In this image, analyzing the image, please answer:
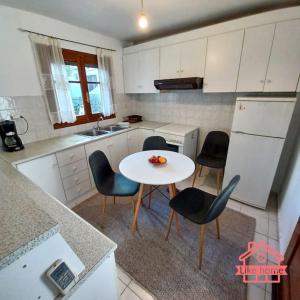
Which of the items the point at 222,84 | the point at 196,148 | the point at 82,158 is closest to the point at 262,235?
the point at 196,148

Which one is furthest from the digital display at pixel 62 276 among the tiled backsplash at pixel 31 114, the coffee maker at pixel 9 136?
the tiled backsplash at pixel 31 114

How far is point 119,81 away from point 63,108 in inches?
53.1

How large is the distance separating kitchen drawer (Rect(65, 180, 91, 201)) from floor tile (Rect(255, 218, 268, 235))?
2284 millimetres

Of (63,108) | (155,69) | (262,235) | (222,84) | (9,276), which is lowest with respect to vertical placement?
(262,235)

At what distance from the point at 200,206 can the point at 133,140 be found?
193cm

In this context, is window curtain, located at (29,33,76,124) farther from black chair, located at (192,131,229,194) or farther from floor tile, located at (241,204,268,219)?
floor tile, located at (241,204,268,219)

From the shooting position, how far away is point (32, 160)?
6.07 feet

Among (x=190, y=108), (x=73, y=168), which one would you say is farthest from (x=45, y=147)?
(x=190, y=108)

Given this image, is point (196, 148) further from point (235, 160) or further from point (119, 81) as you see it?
point (119, 81)

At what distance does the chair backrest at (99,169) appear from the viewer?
1818mm

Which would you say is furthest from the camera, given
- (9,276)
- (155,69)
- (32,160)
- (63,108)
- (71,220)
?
(155,69)

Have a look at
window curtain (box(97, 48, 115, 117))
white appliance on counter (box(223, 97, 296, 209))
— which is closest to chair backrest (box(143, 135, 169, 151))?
white appliance on counter (box(223, 97, 296, 209))

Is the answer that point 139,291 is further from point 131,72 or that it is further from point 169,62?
point 131,72

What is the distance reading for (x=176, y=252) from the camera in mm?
1650
